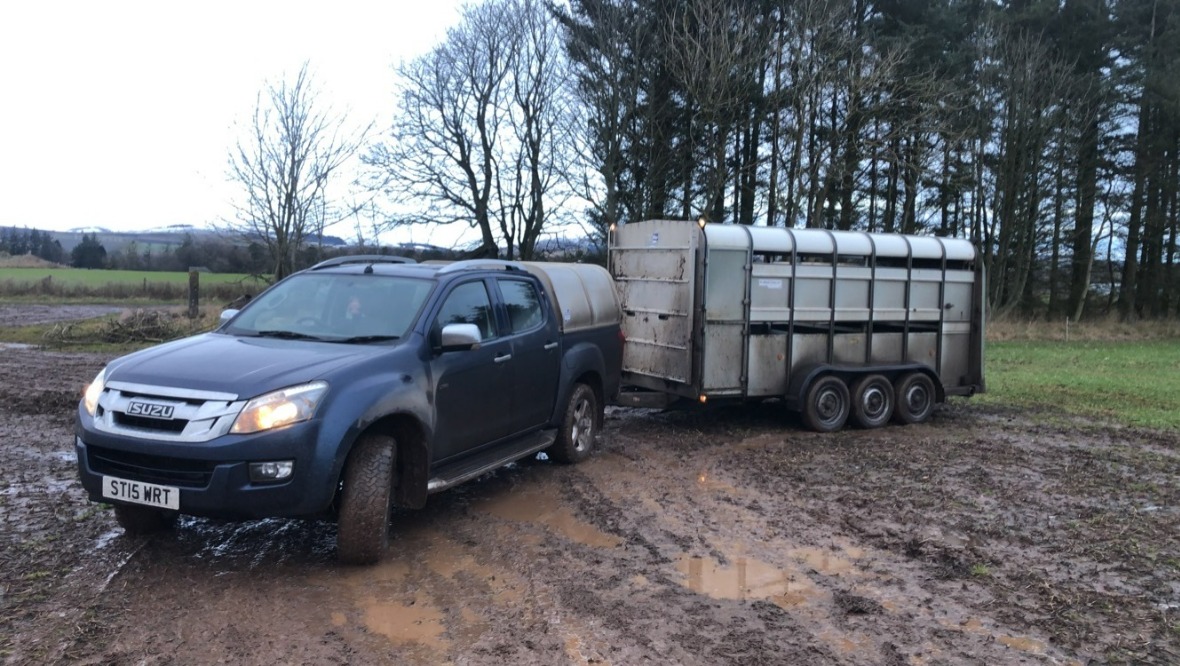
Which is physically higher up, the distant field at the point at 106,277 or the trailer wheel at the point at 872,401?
the distant field at the point at 106,277

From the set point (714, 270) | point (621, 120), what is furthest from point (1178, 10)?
point (714, 270)

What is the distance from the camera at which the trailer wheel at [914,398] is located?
11367 millimetres

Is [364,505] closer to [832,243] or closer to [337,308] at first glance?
[337,308]

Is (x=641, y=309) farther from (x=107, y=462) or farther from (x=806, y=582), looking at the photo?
(x=107, y=462)

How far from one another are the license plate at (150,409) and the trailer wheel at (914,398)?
30.2 feet

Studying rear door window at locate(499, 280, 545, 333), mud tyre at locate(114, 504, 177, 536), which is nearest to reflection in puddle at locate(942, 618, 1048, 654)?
rear door window at locate(499, 280, 545, 333)

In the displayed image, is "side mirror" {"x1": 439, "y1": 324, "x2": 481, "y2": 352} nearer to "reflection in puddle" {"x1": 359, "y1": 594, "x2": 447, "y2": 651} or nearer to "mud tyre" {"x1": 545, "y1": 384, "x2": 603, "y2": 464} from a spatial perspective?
"reflection in puddle" {"x1": 359, "y1": 594, "x2": 447, "y2": 651}

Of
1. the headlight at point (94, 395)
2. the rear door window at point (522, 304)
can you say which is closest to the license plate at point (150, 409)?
the headlight at point (94, 395)

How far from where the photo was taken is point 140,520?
5570 mm

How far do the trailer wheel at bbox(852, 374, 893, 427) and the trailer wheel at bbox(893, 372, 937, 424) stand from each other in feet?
0.59

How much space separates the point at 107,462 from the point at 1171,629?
6.17m

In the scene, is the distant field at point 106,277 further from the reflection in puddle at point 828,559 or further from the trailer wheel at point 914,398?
the reflection in puddle at point 828,559

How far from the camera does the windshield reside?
6.11 meters

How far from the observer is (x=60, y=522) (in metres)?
5.96
